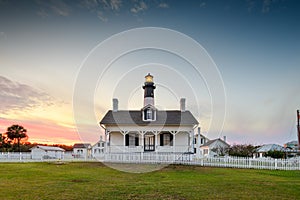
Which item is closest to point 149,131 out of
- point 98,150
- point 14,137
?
point 98,150

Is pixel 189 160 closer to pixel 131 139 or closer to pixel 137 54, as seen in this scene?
pixel 131 139

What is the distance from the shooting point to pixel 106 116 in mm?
26203

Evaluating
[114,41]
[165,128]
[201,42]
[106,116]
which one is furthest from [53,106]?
[201,42]

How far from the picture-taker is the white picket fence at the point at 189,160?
1652cm

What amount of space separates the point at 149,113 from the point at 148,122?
3.14 feet

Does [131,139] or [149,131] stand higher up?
[149,131]

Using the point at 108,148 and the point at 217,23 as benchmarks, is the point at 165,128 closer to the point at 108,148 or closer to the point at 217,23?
the point at 108,148

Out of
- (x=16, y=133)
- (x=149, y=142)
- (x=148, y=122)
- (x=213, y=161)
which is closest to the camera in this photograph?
(x=213, y=161)

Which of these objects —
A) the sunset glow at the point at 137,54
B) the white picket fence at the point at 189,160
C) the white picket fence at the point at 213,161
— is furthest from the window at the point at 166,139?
the sunset glow at the point at 137,54

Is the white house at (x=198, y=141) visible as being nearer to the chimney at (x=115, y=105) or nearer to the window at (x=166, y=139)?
the window at (x=166, y=139)

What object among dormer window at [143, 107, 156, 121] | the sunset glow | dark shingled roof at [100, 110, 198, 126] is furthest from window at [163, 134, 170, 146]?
the sunset glow

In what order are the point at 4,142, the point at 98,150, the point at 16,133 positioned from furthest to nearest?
1. the point at 16,133
2. the point at 4,142
3. the point at 98,150

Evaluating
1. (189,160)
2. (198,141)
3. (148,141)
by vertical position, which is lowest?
(189,160)

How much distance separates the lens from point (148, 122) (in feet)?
83.0
